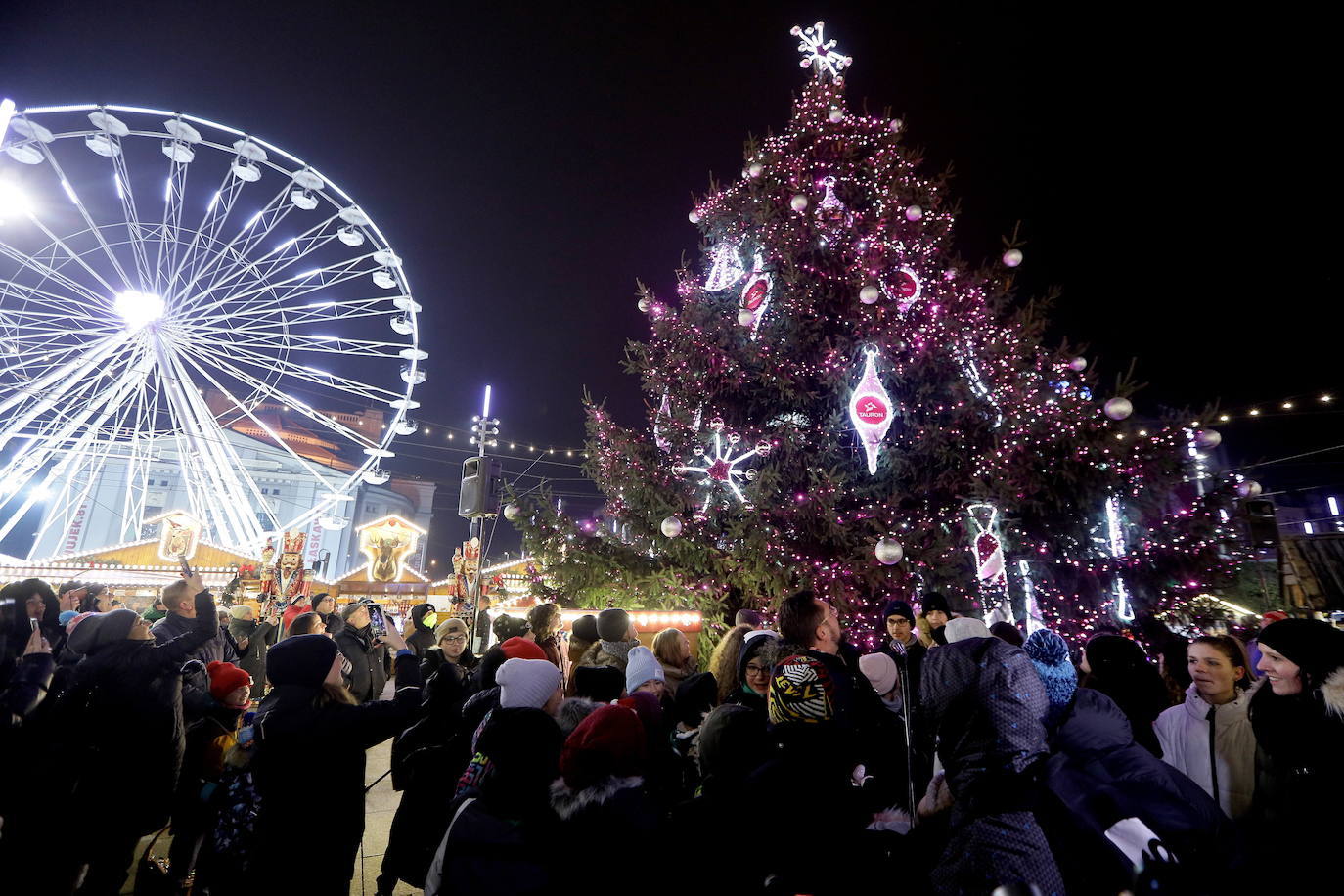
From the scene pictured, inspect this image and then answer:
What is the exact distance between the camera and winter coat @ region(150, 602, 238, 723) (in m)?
4.26

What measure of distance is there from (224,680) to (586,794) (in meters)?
3.51

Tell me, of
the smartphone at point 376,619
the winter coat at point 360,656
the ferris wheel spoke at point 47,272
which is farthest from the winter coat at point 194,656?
the ferris wheel spoke at point 47,272

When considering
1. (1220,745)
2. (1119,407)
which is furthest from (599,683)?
(1119,407)

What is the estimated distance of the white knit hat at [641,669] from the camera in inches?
149

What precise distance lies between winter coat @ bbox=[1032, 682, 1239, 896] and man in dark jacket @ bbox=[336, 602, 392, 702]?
5283 mm

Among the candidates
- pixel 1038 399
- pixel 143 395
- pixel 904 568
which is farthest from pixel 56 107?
pixel 1038 399

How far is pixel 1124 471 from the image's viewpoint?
7887 mm

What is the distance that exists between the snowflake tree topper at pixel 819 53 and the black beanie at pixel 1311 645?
10.7 meters

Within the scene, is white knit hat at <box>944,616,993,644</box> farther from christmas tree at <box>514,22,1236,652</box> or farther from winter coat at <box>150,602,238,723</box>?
winter coat at <box>150,602,238,723</box>

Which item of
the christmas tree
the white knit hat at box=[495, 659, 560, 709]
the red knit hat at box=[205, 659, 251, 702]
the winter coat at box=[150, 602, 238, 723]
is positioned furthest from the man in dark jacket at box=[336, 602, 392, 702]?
the christmas tree

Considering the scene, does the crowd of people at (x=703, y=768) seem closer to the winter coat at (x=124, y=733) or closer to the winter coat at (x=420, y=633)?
the winter coat at (x=124, y=733)

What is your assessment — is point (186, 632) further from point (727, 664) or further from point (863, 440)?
point (863, 440)

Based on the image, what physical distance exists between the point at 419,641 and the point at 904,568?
232 inches

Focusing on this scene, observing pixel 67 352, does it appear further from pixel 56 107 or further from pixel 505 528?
pixel 505 528
